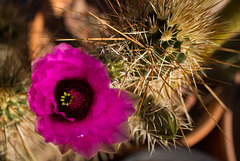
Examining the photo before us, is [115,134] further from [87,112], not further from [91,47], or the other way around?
[91,47]

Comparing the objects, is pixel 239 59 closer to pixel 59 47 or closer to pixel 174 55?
pixel 174 55

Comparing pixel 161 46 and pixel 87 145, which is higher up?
pixel 161 46

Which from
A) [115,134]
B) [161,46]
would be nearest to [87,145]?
[115,134]

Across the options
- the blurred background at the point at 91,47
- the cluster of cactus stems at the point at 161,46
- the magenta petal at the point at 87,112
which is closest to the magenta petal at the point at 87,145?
the magenta petal at the point at 87,112

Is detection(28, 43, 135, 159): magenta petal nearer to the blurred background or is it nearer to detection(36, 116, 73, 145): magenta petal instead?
detection(36, 116, 73, 145): magenta petal

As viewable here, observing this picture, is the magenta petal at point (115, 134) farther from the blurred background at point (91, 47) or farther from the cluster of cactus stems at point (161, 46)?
the blurred background at point (91, 47)

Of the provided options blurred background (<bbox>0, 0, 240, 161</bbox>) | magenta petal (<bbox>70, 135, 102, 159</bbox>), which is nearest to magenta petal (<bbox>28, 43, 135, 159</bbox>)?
magenta petal (<bbox>70, 135, 102, 159</bbox>)

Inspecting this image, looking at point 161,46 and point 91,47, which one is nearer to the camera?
point 161,46

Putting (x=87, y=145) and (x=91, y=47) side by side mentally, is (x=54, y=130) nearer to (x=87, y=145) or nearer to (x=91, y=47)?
(x=87, y=145)
